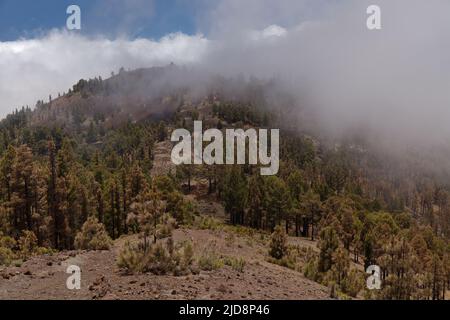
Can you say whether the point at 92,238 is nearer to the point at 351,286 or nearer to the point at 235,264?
the point at 235,264

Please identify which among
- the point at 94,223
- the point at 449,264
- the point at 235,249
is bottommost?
the point at 449,264

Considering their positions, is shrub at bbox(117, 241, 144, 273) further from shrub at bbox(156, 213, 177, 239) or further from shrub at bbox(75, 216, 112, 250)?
shrub at bbox(75, 216, 112, 250)

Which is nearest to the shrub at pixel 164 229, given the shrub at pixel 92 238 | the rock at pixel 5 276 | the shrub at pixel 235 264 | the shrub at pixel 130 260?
the shrub at pixel 130 260

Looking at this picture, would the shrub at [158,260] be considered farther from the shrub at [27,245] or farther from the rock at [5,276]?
the shrub at [27,245]

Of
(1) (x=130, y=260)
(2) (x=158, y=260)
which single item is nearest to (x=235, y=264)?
(2) (x=158, y=260)

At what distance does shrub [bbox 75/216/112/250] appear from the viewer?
73.3 ft

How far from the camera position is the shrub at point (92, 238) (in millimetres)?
22344

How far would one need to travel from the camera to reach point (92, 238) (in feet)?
82.4

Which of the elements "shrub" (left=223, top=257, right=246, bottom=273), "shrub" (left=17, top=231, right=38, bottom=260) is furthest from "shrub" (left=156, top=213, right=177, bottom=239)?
"shrub" (left=17, top=231, right=38, bottom=260)

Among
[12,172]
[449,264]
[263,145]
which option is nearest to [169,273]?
[12,172]

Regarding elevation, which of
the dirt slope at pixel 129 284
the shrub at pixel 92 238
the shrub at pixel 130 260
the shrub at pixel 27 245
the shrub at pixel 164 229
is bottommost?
the shrub at pixel 27 245

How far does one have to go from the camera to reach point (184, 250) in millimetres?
16422

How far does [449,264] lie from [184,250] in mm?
53087

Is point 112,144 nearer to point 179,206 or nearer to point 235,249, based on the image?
point 179,206
